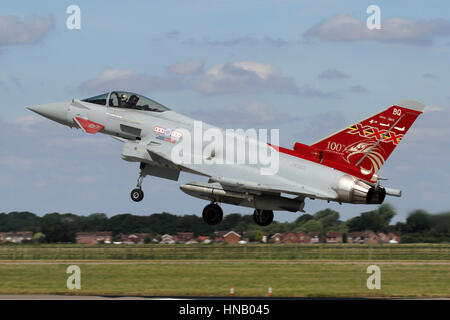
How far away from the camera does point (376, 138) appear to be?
29.2m

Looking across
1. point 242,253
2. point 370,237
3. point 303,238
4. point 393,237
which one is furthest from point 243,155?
point 303,238

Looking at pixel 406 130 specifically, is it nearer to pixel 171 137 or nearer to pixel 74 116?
pixel 171 137

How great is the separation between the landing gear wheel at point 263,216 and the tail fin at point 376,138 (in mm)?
3973

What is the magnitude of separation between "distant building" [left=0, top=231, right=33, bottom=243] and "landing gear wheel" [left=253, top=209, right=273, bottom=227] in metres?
41.7

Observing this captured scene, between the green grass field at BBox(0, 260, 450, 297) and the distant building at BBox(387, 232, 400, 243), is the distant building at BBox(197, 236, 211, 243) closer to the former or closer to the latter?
the distant building at BBox(387, 232, 400, 243)

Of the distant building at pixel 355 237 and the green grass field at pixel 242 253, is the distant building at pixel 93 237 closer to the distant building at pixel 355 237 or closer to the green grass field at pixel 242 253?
the green grass field at pixel 242 253

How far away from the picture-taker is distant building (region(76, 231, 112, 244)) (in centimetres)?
6944

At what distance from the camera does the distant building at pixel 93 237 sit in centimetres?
6944

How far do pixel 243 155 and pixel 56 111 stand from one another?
788 cm

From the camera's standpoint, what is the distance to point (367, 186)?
28.5 m

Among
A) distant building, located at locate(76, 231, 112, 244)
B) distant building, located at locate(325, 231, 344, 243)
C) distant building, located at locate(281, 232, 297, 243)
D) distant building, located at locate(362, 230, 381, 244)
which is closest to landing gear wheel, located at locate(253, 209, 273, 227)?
distant building, located at locate(362, 230, 381, 244)

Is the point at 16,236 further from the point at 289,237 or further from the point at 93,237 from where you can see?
the point at 289,237

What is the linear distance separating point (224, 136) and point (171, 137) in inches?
77.8

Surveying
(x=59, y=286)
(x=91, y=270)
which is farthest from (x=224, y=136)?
(x=91, y=270)
